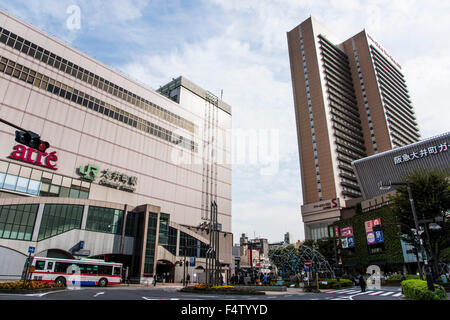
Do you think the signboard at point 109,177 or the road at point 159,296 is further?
the signboard at point 109,177

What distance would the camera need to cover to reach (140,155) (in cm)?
5391

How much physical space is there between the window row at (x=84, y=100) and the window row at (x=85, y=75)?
2.78 meters

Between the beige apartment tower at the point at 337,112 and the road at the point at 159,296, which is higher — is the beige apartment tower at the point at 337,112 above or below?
above

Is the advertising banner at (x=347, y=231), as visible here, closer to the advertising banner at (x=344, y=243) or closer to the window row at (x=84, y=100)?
the advertising banner at (x=344, y=243)

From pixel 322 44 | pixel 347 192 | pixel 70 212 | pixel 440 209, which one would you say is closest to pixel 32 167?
pixel 70 212

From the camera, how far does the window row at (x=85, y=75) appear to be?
4166 centimetres

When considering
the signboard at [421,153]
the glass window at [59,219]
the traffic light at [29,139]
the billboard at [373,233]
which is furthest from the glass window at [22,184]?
the signboard at [421,153]

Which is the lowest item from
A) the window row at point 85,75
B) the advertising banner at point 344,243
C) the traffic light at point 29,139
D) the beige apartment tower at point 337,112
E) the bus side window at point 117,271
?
the bus side window at point 117,271

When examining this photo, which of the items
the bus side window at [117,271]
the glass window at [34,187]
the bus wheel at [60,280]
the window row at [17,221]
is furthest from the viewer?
the glass window at [34,187]

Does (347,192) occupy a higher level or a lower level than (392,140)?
lower

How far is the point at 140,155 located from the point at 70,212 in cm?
1667

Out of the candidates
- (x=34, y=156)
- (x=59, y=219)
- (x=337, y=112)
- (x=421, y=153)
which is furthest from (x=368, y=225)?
(x=34, y=156)

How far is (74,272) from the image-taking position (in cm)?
2959
